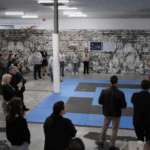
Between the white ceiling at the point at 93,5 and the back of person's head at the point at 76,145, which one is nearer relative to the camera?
the back of person's head at the point at 76,145

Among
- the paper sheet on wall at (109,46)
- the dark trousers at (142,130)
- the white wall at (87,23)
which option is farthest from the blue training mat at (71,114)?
the white wall at (87,23)

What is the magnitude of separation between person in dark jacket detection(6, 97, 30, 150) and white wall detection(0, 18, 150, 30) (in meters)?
13.0

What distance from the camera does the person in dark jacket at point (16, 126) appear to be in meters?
3.35

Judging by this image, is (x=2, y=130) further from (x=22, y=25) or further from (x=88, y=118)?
(x=22, y=25)

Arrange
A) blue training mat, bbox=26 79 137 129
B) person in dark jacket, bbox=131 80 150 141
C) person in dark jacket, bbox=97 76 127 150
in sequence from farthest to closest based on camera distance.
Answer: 1. blue training mat, bbox=26 79 137 129
2. person in dark jacket, bbox=97 76 127 150
3. person in dark jacket, bbox=131 80 150 141

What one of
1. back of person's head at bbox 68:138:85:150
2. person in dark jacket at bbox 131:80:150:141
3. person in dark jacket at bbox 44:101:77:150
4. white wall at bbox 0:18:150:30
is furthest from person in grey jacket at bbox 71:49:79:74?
back of person's head at bbox 68:138:85:150

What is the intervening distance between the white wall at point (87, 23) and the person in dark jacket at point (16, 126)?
12985mm

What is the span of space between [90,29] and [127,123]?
31.9 feet

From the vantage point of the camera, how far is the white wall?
599 inches

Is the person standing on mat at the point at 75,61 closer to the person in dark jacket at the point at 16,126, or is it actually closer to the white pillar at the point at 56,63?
the white pillar at the point at 56,63

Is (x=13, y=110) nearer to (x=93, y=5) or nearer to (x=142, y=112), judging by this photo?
(x=142, y=112)

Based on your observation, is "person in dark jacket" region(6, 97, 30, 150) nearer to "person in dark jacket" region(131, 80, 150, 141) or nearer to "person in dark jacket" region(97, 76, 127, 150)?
"person in dark jacket" region(97, 76, 127, 150)

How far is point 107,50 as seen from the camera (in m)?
15.1

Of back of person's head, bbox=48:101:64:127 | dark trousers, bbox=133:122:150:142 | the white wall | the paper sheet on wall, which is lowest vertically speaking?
dark trousers, bbox=133:122:150:142
